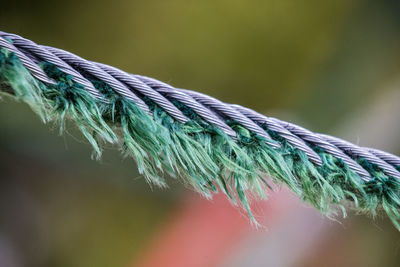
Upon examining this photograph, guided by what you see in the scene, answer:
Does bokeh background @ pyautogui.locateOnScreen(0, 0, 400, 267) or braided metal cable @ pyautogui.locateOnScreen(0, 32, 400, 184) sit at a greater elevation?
braided metal cable @ pyautogui.locateOnScreen(0, 32, 400, 184)

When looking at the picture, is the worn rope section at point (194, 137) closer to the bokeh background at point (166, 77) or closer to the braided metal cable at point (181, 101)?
the braided metal cable at point (181, 101)

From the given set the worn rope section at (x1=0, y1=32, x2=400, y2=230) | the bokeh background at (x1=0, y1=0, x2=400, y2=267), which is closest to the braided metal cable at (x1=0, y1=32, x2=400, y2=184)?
the worn rope section at (x1=0, y1=32, x2=400, y2=230)

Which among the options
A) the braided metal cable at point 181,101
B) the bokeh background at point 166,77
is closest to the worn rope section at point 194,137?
the braided metal cable at point 181,101

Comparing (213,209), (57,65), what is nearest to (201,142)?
(57,65)

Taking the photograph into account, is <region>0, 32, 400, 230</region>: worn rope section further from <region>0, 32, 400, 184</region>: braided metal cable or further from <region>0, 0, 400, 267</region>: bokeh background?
<region>0, 0, 400, 267</region>: bokeh background

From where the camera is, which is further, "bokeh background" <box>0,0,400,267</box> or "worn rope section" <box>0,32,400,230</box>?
"bokeh background" <box>0,0,400,267</box>

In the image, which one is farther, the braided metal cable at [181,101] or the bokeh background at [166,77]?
the bokeh background at [166,77]
